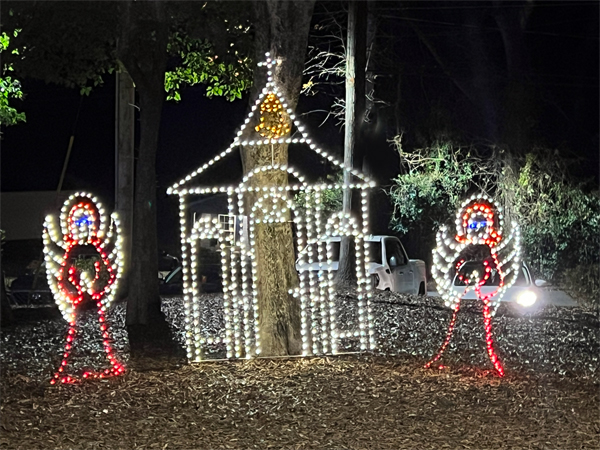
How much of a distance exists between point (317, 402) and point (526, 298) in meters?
9.26

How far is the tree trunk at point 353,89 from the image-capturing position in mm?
20703

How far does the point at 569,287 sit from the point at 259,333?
9.19m

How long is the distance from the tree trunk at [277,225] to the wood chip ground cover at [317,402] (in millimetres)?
432

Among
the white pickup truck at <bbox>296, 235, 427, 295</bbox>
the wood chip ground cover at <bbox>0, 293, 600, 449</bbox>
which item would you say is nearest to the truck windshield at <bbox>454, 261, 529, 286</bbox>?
the white pickup truck at <bbox>296, 235, 427, 295</bbox>

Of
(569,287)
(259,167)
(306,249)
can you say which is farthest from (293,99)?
(569,287)

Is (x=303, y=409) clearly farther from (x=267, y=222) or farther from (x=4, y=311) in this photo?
(x=4, y=311)

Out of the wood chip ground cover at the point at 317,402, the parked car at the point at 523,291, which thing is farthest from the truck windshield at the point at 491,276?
the wood chip ground cover at the point at 317,402

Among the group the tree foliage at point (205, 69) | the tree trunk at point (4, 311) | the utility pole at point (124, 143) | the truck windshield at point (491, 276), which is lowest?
the tree trunk at point (4, 311)

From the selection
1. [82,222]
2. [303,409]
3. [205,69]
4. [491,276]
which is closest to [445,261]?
[303,409]

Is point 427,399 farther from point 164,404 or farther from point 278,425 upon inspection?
point 164,404

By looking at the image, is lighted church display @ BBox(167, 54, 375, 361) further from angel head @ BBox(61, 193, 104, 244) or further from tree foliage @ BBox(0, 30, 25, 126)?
tree foliage @ BBox(0, 30, 25, 126)

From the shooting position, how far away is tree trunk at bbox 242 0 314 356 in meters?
10.9

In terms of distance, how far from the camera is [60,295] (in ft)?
32.0

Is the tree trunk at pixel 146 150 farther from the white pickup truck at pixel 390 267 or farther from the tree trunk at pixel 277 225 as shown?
the white pickup truck at pixel 390 267
